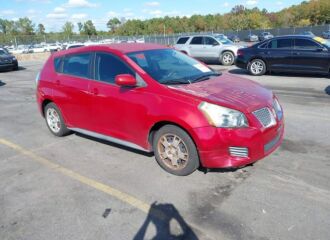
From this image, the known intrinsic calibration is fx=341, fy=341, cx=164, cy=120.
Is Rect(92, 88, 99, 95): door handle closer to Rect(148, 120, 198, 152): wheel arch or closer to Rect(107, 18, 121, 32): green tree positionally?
Rect(148, 120, 198, 152): wheel arch

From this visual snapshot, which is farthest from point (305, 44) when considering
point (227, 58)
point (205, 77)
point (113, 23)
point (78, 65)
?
point (113, 23)

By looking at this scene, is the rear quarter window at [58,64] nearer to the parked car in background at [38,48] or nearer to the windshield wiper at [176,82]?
the windshield wiper at [176,82]

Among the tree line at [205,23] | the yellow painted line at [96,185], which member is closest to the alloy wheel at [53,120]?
the yellow painted line at [96,185]

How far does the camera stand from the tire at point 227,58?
18.2 metres

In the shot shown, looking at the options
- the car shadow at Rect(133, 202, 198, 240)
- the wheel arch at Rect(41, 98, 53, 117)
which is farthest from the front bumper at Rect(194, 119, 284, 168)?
the wheel arch at Rect(41, 98, 53, 117)

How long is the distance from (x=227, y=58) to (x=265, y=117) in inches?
572

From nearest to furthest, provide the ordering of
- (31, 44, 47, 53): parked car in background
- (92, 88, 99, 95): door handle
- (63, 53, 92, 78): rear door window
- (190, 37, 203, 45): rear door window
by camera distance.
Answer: (92, 88, 99, 95): door handle, (63, 53, 92, 78): rear door window, (190, 37, 203, 45): rear door window, (31, 44, 47, 53): parked car in background

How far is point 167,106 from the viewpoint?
14.3ft

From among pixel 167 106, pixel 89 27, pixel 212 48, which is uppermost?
pixel 89 27

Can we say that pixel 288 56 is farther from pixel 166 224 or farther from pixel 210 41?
pixel 166 224

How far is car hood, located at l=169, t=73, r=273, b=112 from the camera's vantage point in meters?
4.20

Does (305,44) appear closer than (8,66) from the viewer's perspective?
Yes

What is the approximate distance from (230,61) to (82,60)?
1364 centimetres

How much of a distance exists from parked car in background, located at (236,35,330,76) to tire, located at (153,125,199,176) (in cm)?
947
